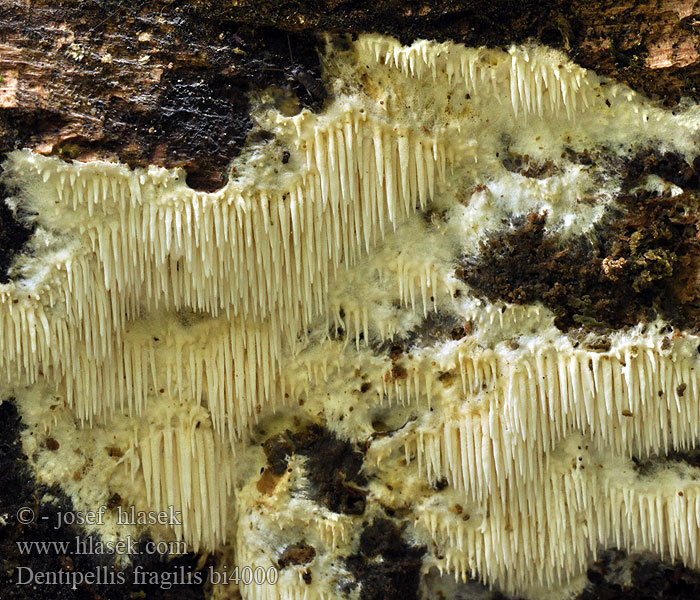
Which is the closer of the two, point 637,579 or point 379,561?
point 379,561

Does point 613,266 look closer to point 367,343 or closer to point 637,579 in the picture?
point 367,343

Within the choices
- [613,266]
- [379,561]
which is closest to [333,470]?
[379,561]

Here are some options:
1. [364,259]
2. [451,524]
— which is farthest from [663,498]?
[364,259]

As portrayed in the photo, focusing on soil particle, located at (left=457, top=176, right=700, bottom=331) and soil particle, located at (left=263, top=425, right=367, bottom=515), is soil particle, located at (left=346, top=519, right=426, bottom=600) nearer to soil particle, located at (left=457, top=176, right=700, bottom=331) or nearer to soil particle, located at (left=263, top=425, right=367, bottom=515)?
soil particle, located at (left=263, top=425, right=367, bottom=515)

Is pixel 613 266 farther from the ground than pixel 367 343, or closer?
farther from the ground

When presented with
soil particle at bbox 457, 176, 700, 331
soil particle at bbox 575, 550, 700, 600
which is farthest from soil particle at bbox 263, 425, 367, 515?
soil particle at bbox 575, 550, 700, 600

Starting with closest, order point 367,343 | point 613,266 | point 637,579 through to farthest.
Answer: point 613,266, point 367,343, point 637,579
